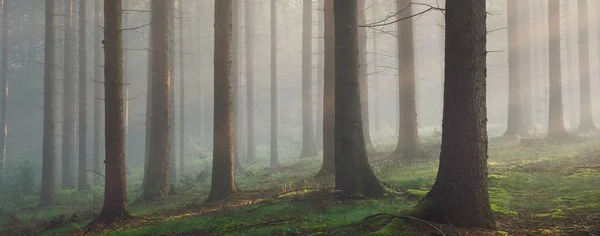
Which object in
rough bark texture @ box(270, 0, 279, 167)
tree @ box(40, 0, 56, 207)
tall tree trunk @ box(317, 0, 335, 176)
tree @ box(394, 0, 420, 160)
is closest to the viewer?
tall tree trunk @ box(317, 0, 335, 176)

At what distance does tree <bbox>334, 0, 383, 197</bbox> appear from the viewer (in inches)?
417

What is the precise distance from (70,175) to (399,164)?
20.6 meters

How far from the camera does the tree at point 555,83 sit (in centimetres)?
2267

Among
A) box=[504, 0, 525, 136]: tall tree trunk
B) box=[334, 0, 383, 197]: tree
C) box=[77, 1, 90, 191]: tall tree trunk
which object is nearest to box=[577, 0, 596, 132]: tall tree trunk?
box=[504, 0, 525, 136]: tall tree trunk

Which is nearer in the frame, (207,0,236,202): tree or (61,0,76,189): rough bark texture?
(207,0,236,202): tree

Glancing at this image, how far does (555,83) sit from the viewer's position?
23.1 meters

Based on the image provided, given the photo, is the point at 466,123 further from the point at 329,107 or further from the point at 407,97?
the point at 407,97

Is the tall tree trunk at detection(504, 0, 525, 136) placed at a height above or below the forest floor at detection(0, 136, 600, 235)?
above

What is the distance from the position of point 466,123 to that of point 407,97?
480 inches

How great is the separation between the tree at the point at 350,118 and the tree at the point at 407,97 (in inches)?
317

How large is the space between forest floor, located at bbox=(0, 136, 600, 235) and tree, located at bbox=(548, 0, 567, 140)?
553 centimetres

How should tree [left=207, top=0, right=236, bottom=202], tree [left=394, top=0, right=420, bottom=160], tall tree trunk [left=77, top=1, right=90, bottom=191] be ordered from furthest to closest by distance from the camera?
1. tall tree trunk [left=77, top=1, right=90, bottom=191]
2. tree [left=394, top=0, right=420, bottom=160]
3. tree [left=207, top=0, right=236, bottom=202]

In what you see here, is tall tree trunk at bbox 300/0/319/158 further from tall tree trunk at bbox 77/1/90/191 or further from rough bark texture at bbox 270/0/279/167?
tall tree trunk at bbox 77/1/90/191

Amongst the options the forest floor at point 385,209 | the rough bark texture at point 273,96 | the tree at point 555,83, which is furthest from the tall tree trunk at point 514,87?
the rough bark texture at point 273,96
